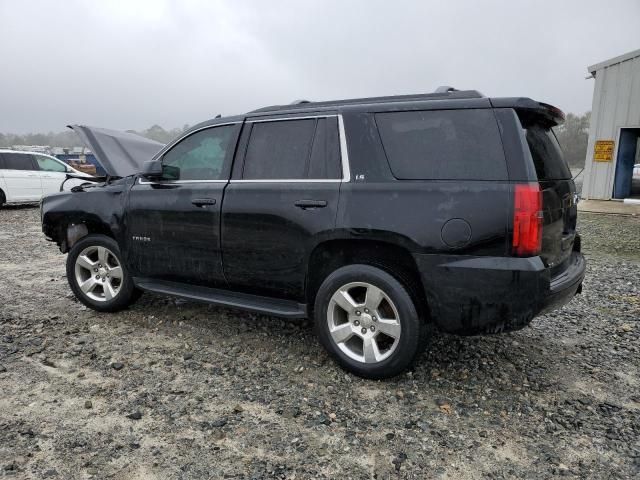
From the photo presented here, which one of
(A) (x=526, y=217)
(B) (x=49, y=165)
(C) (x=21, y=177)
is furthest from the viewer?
(B) (x=49, y=165)

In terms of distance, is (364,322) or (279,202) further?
(279,202)

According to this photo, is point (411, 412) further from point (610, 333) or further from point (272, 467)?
point (610, 333)

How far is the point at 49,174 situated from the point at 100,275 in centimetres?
1123

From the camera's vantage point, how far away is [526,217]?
2.62 meters

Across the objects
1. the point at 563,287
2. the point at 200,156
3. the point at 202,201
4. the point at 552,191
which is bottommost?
the point at 563,287

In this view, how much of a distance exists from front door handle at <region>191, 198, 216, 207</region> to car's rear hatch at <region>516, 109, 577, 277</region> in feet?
7.46

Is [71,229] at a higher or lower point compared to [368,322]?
higher

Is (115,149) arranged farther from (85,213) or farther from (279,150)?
(279,150)

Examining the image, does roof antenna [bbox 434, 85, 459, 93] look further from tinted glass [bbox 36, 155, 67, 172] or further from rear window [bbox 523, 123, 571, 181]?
tinted glass [bbox 36, 155, 67, 172]

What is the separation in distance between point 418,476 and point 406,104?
218 cm

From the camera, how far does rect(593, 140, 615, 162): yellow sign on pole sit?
13523 mm

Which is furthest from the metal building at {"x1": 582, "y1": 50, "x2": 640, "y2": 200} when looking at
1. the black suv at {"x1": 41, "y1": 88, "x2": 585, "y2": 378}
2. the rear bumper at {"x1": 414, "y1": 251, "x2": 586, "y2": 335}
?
the rear bumper at {"x1": 414, "y1": 251, "x2": 586, "y2": 335}

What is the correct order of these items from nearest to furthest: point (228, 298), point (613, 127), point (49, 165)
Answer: point (228, 298) < point (613, 127) < point (49, 165)

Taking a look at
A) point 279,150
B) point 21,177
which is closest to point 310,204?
point 279,150
